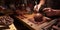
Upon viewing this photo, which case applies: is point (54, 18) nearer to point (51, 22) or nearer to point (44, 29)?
point (51, 22)

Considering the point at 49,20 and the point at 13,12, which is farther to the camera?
the point at 13,12

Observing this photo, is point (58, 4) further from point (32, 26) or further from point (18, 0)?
point (18, 0)

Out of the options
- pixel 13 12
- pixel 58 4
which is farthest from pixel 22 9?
pixel 58 4

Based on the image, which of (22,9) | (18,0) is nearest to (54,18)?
(22,9)

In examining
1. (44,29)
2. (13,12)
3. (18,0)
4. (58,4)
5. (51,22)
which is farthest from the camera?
(18,0)

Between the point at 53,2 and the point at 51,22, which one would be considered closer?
the point at 51,22

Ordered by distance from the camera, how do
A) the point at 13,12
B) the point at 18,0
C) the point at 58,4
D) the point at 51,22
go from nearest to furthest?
the point at 51,22 < the point at 58,4 < the point at 13,12 < the point at 18,0

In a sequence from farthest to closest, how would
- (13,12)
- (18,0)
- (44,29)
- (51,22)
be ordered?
(18,0), (13,12), (51,22), (44,29)

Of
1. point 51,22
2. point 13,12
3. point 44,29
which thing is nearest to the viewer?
point 44,29

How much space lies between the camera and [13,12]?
67.4 inches

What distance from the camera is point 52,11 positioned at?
131cm

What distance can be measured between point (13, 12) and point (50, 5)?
0.53 metres

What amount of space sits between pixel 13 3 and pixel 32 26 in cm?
75

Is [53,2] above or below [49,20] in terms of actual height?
above
